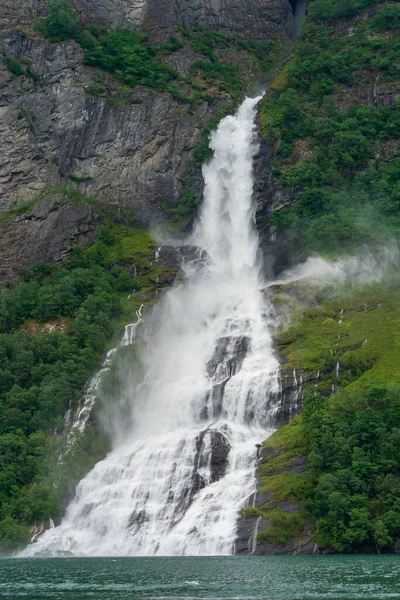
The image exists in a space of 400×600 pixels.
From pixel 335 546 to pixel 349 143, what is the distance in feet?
182

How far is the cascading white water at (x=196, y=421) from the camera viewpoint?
220 ft

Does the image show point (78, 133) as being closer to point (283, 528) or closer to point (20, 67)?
point (20, 67)

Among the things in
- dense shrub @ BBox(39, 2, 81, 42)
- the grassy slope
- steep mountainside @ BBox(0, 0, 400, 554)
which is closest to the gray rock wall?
steep mountainside @ BBox(0, 0, 400, 554)

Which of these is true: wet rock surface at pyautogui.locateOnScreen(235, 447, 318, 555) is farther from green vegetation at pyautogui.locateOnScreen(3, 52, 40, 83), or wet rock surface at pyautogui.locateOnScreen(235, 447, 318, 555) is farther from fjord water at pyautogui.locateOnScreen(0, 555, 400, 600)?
green vegetation at pyautogui.locateOnScreen(3, 52, 40, 83)

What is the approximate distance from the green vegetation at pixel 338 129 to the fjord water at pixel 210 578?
4500 centimetres

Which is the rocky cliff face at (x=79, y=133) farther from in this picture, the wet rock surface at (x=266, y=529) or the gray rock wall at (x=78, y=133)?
the wet rock surface at (x=266, y=529)

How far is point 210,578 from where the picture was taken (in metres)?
47.5

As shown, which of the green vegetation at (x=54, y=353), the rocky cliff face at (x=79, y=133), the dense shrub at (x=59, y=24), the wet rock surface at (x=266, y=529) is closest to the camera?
the wet rock surface at (x=266, y=529)

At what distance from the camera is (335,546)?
59.6 meters

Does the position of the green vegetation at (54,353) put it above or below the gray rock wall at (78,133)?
below

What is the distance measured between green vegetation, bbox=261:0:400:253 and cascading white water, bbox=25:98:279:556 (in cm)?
707

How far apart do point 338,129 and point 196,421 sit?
44.1m

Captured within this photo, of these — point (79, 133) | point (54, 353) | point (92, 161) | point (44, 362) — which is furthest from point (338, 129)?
point (44, 362)

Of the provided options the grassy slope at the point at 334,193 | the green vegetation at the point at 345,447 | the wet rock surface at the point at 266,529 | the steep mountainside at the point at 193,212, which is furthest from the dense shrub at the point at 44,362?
the green vegetation at the point at 345,447
